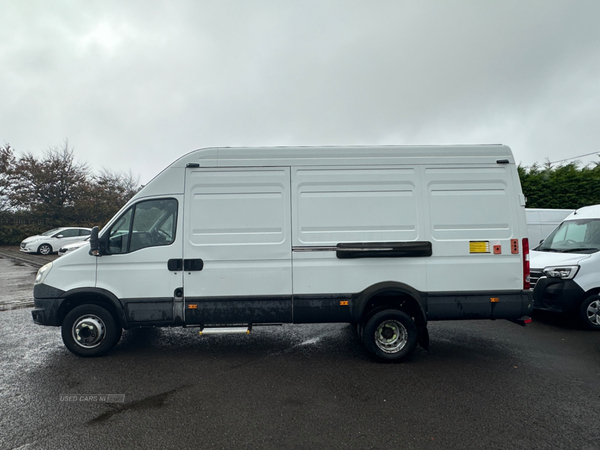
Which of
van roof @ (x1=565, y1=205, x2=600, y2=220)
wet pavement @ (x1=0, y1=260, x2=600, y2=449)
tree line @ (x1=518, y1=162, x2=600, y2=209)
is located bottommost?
wet pavement @ (x1=0, y1=260, x2=600, y2=449)

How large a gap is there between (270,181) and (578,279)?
552cm

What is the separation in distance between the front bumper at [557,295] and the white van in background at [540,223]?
17.0ft

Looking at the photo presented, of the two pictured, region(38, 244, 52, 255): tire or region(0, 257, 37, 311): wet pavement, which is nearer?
region(0, 257, 37, 311): wet pavement

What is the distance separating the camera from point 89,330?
498 cm

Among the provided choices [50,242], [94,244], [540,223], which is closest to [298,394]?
[94,244]

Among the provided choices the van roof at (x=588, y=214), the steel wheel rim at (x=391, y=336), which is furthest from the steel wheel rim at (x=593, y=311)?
the steel wheel rim at (x=391, y=336)

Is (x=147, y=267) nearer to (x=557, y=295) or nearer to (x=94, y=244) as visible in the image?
(x=94, y=244)

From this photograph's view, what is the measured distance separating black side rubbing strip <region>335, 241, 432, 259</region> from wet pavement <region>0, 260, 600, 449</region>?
4.60 ft

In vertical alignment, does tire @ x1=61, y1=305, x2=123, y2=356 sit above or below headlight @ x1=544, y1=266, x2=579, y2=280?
below

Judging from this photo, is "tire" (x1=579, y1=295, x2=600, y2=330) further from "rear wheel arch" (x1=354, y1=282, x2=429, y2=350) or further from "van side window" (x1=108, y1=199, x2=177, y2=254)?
"van side window" (x1=108, y1=199, x2=177, y2=254)

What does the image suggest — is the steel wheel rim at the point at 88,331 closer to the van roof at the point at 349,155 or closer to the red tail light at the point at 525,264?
the van roof at the point at 349,155

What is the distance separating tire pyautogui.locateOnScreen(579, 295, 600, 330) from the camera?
638cm

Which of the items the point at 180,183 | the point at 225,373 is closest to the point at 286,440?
the point at 225,373

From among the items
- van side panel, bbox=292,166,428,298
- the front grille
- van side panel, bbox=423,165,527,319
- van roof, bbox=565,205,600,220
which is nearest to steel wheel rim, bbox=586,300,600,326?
the front grille
